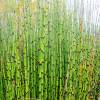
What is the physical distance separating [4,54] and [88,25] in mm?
936

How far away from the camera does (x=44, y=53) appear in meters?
2.63

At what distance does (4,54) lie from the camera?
9.32 feet

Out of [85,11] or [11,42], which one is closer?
[11,42]

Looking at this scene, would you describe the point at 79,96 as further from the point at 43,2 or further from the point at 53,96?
the point at 43,2

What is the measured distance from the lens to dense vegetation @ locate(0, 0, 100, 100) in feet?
8.59

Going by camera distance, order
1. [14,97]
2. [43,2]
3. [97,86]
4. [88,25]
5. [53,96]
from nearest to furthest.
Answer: [43,2]
[14,97]
[53,96]
[88,25]
[97,86]

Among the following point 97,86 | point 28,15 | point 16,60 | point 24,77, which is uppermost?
point 28,15

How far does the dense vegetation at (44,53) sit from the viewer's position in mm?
2619

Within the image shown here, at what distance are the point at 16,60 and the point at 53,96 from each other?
0.58 m

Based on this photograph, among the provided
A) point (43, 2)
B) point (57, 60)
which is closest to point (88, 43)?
point (57, 60)

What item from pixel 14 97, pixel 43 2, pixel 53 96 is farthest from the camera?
pixel 53 96

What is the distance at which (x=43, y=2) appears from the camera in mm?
2512

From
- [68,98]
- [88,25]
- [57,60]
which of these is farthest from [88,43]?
[68,98]

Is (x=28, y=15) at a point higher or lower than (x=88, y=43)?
higher
